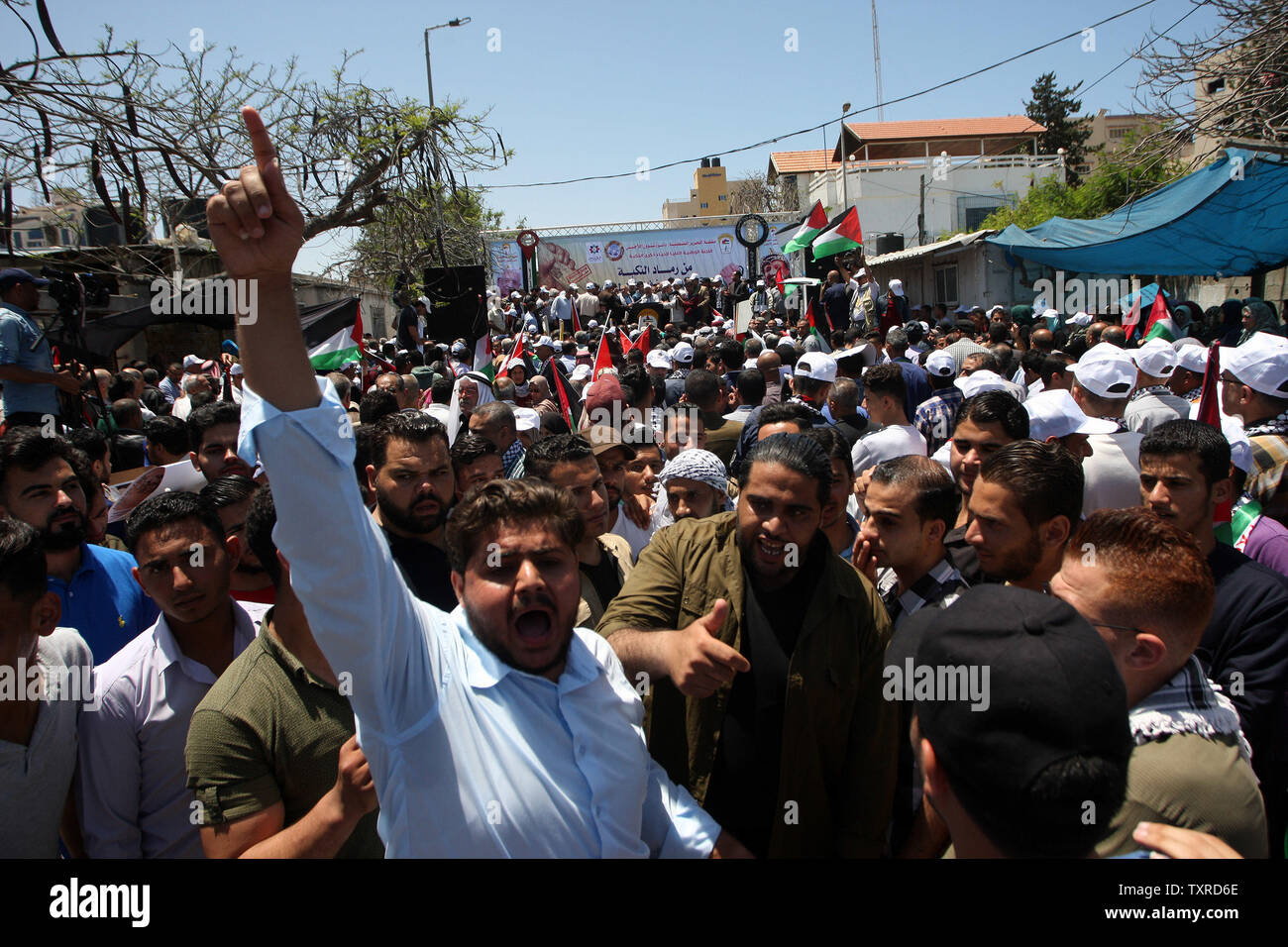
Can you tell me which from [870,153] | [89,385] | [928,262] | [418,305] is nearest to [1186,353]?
[89,385]

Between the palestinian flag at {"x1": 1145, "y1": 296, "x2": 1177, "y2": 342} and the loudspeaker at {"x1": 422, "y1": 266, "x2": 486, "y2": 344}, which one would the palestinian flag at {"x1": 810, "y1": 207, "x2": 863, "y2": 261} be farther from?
the palestinian flag at {"x1": 1145, "y1": 296, "x2": 1177, "y2": 342}

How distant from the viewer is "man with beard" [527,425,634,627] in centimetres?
339

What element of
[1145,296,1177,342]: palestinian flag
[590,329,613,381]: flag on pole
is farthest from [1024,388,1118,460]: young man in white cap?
[1145,296,1177,342]: palestinian flag

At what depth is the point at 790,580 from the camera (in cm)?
244

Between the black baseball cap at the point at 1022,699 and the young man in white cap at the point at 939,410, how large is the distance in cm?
473

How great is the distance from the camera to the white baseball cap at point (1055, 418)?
4164mm

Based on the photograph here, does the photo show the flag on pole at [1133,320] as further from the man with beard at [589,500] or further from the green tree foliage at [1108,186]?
the man with beard at [589,500]

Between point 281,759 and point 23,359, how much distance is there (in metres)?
4.39

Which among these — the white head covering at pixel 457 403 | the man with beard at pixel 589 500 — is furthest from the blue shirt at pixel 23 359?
the man with beard at pixel 589 500

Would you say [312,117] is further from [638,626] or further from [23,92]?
[638,626]

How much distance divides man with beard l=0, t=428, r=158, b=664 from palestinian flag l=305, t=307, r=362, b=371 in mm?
4991

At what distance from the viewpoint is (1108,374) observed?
4.68 metres

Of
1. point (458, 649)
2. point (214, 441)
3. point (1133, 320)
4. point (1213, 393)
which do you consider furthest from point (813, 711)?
point (1133, 320)

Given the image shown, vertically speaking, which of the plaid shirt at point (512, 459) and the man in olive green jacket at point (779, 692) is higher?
the plaid shirt at point (512, 459)
